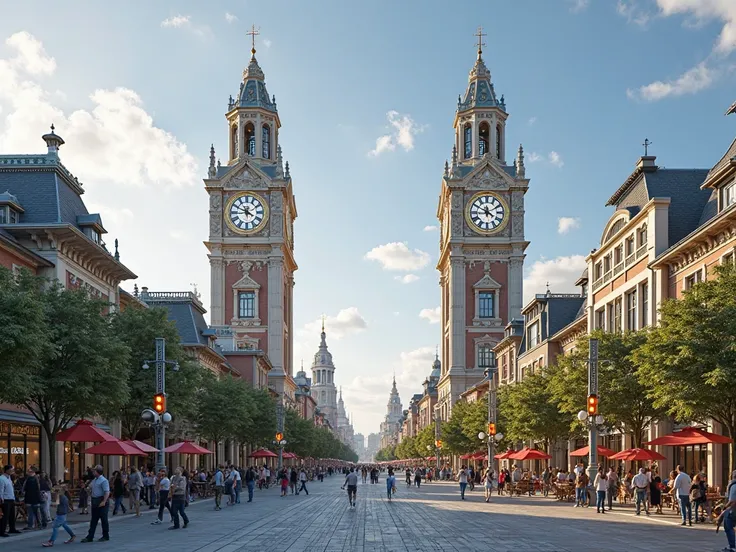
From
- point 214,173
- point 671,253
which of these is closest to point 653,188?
point 671,253

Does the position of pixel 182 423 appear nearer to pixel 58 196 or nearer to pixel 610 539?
pixel 58 196

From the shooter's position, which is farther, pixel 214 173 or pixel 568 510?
pixel 214 173

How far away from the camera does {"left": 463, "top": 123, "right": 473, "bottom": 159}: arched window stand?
12877 centimetres

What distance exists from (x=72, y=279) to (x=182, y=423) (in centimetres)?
2463

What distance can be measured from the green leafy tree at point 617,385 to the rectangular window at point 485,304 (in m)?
75.9

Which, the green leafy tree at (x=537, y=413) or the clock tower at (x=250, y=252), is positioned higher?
the clock tower at (x=250, y=252)

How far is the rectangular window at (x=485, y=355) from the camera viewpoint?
4815 inches

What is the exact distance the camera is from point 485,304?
122625 mm

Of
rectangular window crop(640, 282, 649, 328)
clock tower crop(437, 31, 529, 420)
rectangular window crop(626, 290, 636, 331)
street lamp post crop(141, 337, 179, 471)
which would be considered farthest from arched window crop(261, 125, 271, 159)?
street lamp post crop(141, 337, 179, 471)

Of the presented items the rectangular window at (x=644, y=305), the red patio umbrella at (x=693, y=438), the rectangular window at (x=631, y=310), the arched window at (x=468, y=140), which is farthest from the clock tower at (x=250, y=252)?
the red patio umbrella at (x=693, y=438)

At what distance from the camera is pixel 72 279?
48.5m

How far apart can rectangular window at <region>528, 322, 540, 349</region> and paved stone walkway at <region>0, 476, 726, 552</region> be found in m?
40.1

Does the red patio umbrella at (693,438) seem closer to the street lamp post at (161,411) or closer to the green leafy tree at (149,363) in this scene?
the street lamp post at (161,411)

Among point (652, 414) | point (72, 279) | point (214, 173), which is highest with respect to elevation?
point (214, 173)
